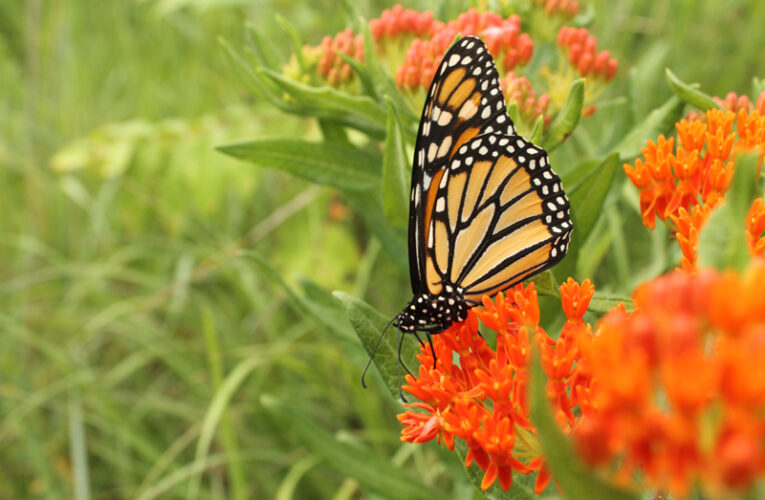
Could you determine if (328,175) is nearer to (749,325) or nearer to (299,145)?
(299,145)

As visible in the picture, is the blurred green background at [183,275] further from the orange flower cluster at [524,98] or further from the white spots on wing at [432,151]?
the white spots on wing at [432,151]

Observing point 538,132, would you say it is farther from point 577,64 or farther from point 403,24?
point 403,24

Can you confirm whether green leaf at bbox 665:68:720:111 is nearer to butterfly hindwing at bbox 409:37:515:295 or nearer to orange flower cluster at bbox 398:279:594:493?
butterfly hindwing at bbox 409:37:515:295

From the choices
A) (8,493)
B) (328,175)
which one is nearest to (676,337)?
(328,175)

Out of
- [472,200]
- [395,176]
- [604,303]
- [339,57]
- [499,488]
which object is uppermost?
[339,57]

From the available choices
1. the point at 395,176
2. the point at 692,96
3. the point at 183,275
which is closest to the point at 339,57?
the point at 395,176

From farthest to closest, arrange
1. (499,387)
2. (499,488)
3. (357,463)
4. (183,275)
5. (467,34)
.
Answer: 1. (183,275)
2. (357,463)
3. (467,34)
4. (499,488)
5. (499,387)

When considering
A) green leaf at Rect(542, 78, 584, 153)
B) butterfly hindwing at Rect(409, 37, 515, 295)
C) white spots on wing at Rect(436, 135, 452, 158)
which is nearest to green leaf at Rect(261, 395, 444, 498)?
butterfly hindwing at Rect(409, 37, 515, 295)
